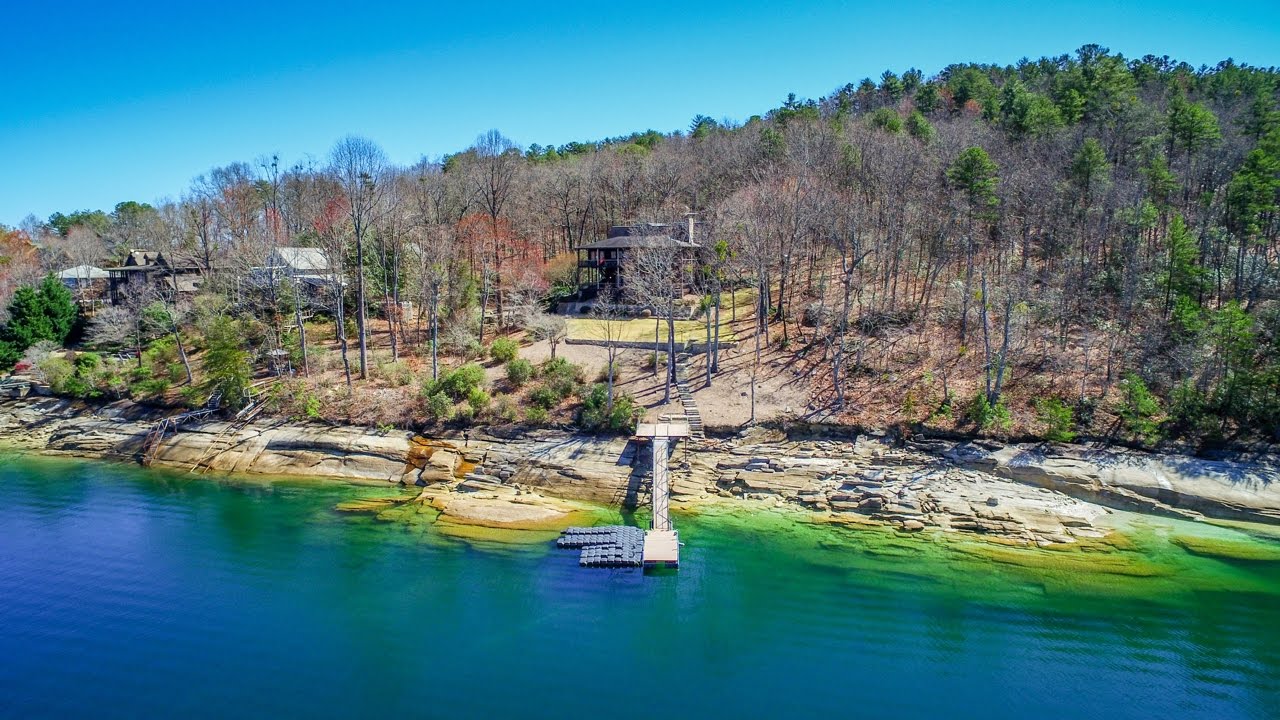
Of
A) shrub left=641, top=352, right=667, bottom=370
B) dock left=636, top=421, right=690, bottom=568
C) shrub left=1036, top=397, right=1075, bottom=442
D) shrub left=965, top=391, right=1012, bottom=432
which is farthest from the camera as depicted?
shrub left=641, top=352, right=667, bottom=370

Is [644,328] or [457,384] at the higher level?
[644,328]

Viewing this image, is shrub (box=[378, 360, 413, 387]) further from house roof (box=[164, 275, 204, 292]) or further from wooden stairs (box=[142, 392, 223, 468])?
house roof (box=[164, 275, 204, 292])

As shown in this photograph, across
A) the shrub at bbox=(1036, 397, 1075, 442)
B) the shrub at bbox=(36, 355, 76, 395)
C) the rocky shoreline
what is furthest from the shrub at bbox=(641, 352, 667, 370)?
the shrub at bbox=(36, 355, 76, 395)

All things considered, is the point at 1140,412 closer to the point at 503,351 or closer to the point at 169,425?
the point at 503,351

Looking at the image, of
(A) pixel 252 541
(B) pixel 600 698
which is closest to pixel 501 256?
(A) pixel 252 541

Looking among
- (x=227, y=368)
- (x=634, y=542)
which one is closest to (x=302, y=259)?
(x=227, y=368)

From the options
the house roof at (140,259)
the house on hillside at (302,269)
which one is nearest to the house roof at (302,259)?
the house on hillside at (302,269)

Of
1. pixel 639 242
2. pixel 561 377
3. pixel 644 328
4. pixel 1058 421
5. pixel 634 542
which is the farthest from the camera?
pixel 639 242
